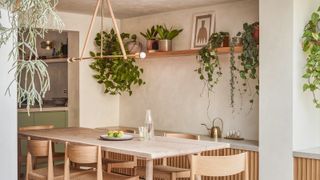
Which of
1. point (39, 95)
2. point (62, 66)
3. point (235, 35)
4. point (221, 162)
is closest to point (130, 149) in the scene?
point (221, 162)

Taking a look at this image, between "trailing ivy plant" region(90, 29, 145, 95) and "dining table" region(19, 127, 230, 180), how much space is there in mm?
1851

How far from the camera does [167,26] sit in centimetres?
626

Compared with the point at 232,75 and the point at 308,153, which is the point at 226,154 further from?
the point at 308,153

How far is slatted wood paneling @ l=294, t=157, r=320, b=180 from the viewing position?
4.15 m

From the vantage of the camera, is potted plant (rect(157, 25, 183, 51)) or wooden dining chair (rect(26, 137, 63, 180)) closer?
wooden dining chair (rect(26, 137, 63, 180))

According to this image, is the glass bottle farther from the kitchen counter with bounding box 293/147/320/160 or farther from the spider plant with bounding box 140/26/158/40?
the spider plant with bounding box 140/26/158/40

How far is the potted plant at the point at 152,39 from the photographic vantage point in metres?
6.14

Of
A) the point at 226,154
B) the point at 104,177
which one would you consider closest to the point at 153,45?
the point at 226,154

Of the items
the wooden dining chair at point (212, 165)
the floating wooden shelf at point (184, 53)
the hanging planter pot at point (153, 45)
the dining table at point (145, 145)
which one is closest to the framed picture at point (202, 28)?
the floating wooden shelf at point (184, 53)

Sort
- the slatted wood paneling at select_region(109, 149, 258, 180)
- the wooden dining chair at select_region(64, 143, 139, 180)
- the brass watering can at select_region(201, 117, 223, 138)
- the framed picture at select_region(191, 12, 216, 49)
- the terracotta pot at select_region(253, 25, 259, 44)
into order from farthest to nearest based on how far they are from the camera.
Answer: the framed picture at select_region(191, 12, 216, 49)
the brass watering can at select_region(201, 117, 223, 138)
the terracotta pot at select_region(253, 25, 259, 44)
the slatted wood paneling at select_region(109, 149, 258, 180)
the wooden dining chair at select_region(64, 143, 139, 180)

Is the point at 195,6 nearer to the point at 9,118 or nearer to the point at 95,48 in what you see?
the point at 95,48

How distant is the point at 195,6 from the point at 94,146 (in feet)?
9.33

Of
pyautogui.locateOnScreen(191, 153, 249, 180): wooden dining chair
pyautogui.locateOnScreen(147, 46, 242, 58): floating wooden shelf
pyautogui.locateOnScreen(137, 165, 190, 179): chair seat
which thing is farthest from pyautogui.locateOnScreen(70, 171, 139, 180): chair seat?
pyautogui.locateOnScreen(147, 46, 242, 58): floating wooden shelf

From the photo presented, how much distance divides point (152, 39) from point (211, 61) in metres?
1.06
